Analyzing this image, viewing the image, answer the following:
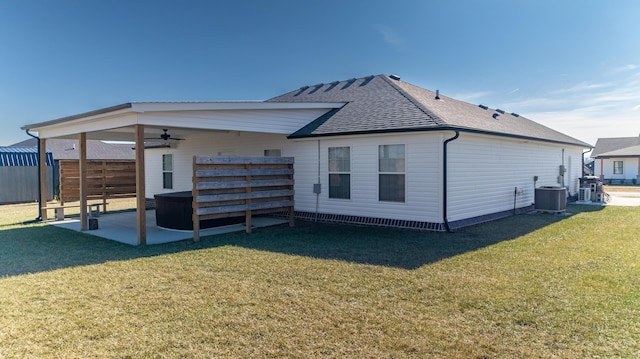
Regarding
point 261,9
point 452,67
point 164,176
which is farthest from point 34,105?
point 452,67

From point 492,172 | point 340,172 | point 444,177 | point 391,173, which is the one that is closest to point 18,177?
point 340,172

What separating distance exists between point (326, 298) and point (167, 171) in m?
13.2

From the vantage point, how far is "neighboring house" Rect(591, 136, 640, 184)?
31.5 metres

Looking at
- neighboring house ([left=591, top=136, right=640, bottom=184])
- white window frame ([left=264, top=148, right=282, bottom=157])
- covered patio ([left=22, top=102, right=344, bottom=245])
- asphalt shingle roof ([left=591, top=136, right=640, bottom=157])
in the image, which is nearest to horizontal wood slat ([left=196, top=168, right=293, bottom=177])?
covered patio ([left=22, top=102, right=344, bottom=245])

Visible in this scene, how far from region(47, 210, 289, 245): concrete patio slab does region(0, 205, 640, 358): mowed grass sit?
2.78 feet

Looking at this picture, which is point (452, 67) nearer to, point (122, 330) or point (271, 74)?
point (271, 74)

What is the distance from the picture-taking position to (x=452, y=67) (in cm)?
1709

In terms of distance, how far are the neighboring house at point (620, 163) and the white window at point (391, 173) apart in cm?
2841

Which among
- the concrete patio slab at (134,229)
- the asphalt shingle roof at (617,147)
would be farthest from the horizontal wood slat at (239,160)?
the asphalt shingle roof at (617,147)

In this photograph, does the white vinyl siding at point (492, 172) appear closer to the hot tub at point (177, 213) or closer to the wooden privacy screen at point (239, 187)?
the wooden privacy screen at point (239, 187)

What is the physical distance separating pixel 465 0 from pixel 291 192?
8.67 metres

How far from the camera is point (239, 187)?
8867 millimetres

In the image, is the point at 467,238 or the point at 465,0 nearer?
the point at 467,238

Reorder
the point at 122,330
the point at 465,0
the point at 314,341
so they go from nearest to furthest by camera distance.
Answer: the point at 314,341 → the point at 122,330 → the point at 465,0
